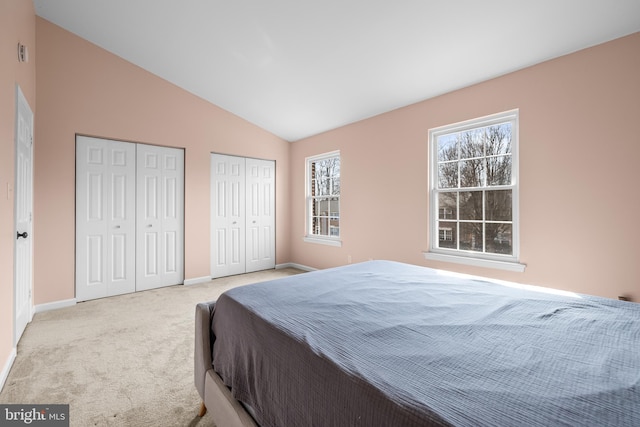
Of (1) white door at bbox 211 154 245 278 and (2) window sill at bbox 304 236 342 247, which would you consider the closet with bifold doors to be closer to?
(1) white door at bbox 211 154 245 278

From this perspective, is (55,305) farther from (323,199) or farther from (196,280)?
(323,199)

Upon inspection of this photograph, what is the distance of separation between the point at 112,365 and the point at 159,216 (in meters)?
2.43

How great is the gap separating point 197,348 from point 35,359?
1.64m

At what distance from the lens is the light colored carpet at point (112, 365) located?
1.72m

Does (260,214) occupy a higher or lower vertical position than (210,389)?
higher

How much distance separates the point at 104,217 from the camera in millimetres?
3805

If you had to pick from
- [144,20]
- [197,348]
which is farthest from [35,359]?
[144,20]

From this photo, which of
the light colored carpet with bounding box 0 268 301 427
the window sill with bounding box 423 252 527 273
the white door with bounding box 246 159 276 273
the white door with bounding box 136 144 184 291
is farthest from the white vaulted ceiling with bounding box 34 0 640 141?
the light colored carpet with bounding box 0 268 301 427

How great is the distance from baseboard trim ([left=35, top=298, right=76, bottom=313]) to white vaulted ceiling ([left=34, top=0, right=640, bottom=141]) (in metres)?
3.14

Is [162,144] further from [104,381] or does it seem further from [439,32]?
[439,32]

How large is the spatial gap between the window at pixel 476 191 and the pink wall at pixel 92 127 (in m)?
3.32

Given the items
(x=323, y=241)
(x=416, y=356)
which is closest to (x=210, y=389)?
(x=416, y=356)

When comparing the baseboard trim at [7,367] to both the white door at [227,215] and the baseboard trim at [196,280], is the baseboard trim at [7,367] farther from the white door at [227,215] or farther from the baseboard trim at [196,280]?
the white door at [227,215]

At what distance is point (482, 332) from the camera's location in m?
1.16
